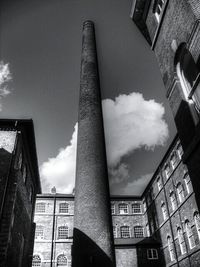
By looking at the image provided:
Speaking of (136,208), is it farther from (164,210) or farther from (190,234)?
(190,234)

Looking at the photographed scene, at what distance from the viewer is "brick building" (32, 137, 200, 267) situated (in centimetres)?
1836

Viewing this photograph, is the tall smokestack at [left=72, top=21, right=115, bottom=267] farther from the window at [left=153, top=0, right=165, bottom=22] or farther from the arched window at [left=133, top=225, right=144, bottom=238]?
the arched window at [left=133, top=225, right=144, bottom=238]

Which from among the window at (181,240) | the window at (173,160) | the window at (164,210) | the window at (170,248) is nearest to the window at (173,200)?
the window at (181,240)

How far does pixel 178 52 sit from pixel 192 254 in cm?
1522

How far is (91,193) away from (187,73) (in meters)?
7.12

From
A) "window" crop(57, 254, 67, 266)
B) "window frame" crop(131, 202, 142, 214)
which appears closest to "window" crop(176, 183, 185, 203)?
"window frame" crop(131, 202, 142, 214)

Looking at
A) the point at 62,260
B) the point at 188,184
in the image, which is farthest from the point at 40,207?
the point at 188,184

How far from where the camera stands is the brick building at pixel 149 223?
18359 mm

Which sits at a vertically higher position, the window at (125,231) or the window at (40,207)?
the window at (40,207)

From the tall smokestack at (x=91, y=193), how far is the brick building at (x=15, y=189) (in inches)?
110

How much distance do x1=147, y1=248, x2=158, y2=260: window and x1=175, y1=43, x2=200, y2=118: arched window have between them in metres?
21.4

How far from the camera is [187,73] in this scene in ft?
21.1

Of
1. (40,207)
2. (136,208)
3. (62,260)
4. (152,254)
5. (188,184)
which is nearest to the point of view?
(188,184)

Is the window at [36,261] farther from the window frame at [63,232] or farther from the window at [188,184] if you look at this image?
the window at [188,184]
